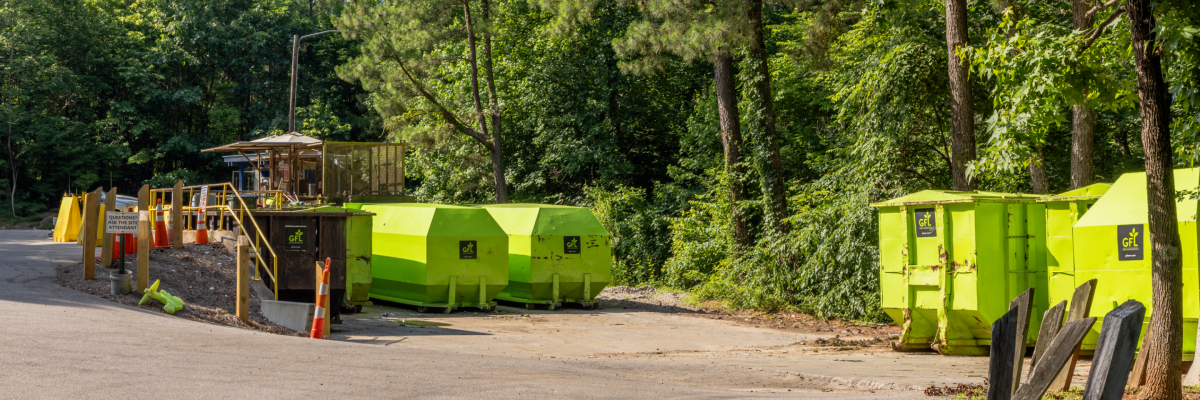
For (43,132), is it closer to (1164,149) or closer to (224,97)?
(224,97)

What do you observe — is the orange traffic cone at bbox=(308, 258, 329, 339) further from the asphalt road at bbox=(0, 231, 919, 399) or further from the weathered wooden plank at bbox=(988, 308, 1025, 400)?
the weathered wooden plank at bbox=(988, 308, 1025, 400)

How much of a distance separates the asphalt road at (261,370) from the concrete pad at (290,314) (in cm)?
113

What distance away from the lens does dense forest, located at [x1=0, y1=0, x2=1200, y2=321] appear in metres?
13.5

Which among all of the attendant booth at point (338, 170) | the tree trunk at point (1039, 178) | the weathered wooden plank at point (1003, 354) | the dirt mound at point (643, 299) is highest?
the attendant booth at point (338, 170)

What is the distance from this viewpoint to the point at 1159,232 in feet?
21.2

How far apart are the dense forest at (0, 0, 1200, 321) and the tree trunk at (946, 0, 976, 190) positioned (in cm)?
3

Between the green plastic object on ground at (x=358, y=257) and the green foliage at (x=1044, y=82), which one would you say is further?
the green plastic object on ground at (x=358, y=257)

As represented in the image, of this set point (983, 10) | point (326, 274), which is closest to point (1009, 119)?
point (983, 10)

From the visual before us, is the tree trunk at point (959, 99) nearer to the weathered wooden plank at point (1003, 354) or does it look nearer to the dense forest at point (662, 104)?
the dense forest at point (662, 104)

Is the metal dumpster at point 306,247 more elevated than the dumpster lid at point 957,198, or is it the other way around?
the dumpster lid at point 957,198

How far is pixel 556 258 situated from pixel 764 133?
551 centimetres

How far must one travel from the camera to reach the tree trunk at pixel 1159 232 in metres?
6.42

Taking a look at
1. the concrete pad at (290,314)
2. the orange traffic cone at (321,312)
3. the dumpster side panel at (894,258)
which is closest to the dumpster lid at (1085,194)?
the dumpster side panel at (894,258)

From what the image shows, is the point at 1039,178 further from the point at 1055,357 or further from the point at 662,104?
the point at 662,104
